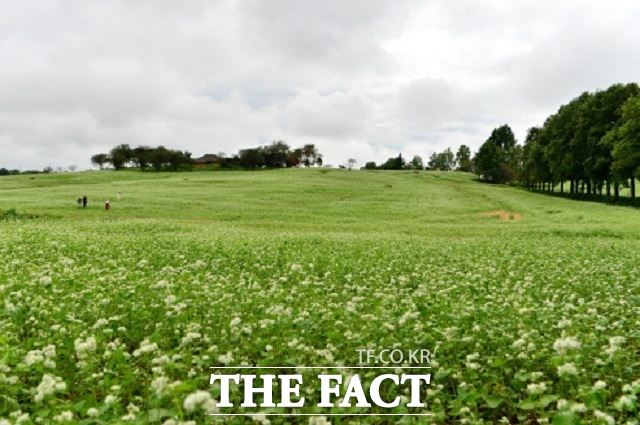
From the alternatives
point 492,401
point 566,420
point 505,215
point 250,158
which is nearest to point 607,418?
point 566,420

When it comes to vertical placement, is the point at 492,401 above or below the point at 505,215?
above

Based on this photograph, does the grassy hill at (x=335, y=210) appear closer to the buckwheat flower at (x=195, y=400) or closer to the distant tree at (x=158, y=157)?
the buckwheat flower at (x=195, y=400)

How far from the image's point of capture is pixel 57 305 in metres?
9.97

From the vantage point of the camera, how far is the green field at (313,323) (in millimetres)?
5906

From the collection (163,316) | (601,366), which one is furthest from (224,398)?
(601,366)

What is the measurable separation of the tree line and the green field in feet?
405

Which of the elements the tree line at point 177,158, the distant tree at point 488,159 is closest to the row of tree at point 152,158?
the tree line at point 177,158

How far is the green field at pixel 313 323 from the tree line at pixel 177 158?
124 metres

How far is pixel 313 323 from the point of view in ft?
28.2

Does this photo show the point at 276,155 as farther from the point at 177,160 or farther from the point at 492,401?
the point at 492,401

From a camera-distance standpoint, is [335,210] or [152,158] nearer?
[335,210]

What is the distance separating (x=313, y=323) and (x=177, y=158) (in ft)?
465

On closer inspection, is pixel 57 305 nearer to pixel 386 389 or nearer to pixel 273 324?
pixel 273 324

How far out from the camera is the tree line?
14050cm
